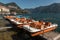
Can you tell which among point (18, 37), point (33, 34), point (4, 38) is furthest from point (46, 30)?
point (4, 38)

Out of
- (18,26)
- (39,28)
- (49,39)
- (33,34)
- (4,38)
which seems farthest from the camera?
(18,26)

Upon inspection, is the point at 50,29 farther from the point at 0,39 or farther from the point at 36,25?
the point at 0,39

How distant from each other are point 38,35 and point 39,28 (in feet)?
3.30

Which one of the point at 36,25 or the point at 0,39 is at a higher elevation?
the point at 36,25

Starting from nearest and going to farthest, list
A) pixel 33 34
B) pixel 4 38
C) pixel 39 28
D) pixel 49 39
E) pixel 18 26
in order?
1. pixel 49 39
2. pixel 33 34
3. pixel 39 28
4. pixel 4 38
5. pixel 18 26

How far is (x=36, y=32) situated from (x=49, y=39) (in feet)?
7.21

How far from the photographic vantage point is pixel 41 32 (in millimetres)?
20297

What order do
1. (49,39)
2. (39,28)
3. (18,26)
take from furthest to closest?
(18,26)
(39,28)
(49,39)

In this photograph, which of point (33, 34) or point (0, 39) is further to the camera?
point (0, 39)

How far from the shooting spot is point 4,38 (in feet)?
73.4

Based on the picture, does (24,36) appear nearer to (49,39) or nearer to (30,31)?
(30,31)

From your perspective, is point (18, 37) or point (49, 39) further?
point (18, 37)

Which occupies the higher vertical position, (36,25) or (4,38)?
(36,25)

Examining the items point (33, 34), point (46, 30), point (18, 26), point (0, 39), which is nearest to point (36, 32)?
point (33, 34)
